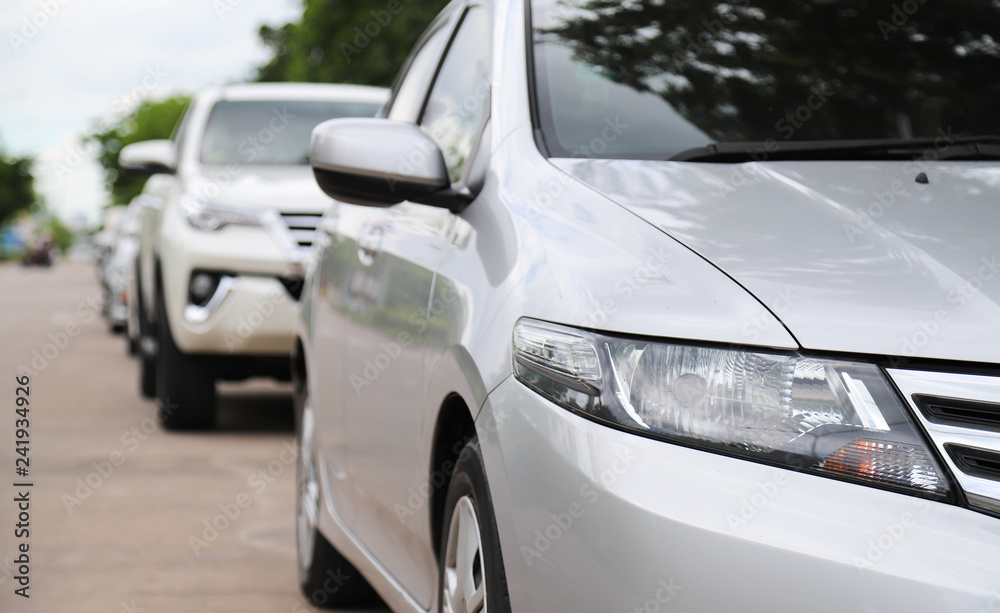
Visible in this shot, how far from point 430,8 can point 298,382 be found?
13.4 metres

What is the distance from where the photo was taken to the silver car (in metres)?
1.78

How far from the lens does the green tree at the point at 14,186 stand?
3509 inches

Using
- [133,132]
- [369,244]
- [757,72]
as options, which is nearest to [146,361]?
[369,244]

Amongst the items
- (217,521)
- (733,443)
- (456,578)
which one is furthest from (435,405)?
(217,521)

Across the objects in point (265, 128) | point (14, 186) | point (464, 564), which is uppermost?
point (464, 564)

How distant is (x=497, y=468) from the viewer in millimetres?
2160

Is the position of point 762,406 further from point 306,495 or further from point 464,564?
point 306,495

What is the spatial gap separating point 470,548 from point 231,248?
5.24m

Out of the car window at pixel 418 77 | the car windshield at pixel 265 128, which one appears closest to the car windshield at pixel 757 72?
the car window at pixel 418 77

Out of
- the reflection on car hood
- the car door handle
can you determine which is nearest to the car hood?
the car door handle

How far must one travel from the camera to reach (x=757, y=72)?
121 inches

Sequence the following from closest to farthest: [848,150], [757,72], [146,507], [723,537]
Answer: [723,537], [848,150], [757,72], [146,507]

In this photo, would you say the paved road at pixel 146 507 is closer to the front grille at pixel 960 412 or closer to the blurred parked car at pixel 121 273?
the front grille at pixel 960 412

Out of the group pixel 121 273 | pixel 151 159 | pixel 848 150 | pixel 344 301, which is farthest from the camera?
pixel 121 273
